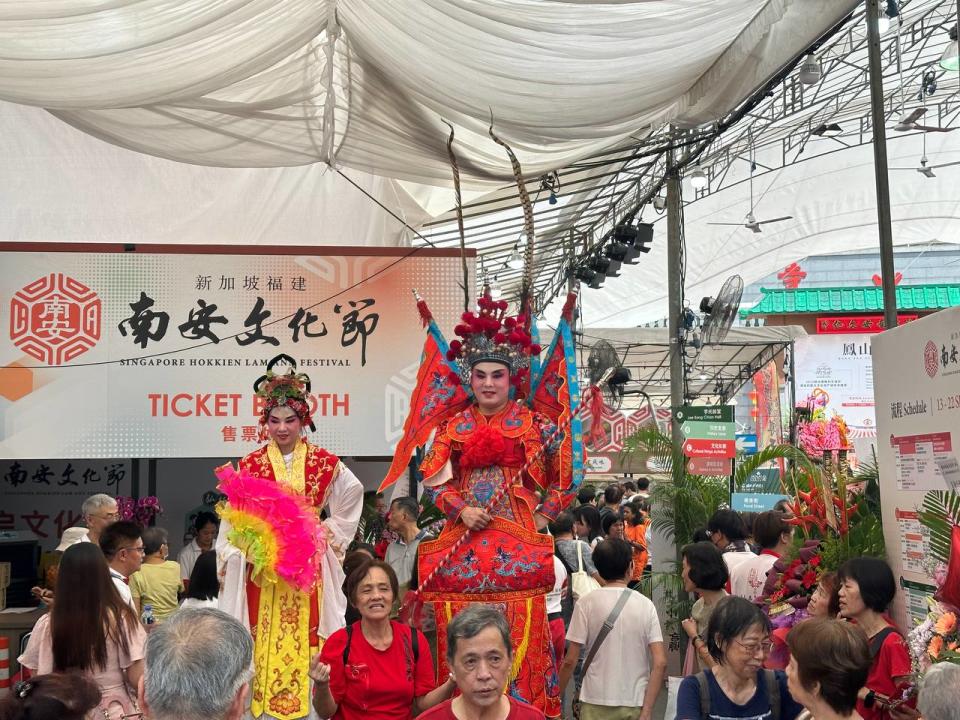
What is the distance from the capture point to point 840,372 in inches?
976

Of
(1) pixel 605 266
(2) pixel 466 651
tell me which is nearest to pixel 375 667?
(2) pixel 466 651

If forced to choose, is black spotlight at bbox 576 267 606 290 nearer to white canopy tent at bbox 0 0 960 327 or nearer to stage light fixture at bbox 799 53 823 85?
stage light fixture at bbox 799 53 823 85

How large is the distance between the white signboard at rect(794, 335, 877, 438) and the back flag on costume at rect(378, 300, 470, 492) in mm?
19512

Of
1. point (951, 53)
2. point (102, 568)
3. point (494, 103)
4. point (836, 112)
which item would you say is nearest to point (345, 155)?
point (494, 103)

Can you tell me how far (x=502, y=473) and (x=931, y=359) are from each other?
1.96 m

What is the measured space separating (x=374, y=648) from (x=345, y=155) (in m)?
3.66

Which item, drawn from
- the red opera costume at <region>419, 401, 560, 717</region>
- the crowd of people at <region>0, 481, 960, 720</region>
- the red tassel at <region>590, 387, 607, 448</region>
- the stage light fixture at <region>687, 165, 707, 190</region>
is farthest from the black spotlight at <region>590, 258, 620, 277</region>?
the red opera costume at <region>419, 401, 560, 717</region>

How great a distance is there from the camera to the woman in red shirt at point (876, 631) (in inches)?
146

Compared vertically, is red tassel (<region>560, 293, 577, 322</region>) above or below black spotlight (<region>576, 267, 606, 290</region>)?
below

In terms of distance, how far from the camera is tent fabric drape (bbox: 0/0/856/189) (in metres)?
4.65

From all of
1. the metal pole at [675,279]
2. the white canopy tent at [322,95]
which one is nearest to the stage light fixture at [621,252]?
the metal pole at [675,279]

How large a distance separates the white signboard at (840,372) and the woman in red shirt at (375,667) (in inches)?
837

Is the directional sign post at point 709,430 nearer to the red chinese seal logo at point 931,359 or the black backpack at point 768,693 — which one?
the red chinese seal logo at point 931,359

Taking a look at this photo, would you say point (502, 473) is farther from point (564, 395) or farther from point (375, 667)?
point (375, 667)
